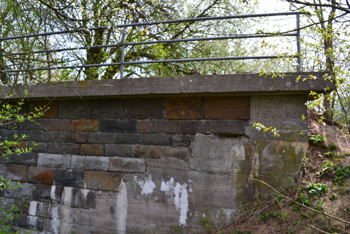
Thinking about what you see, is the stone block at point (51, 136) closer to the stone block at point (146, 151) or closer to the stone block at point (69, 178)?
the stone block at point (69, 178)

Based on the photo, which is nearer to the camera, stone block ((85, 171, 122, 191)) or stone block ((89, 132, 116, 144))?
stone block ((85, 171, 122, 191))

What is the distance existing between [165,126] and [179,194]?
914 millimetres

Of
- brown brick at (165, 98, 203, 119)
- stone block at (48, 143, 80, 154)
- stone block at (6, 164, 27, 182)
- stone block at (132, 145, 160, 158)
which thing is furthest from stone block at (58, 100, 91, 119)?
brown brick at (165, 98, 203, 119)

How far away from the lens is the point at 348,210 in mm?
2893

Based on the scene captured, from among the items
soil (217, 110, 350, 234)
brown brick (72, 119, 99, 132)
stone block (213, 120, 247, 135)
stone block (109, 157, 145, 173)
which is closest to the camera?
soil (217, 110, 350, 234)

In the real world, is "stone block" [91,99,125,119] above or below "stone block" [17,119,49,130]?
above

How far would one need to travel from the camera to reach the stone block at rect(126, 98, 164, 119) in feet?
12.6

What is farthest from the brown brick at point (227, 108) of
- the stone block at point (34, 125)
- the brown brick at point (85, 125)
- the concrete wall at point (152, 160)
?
the stone block at point (34, 125)

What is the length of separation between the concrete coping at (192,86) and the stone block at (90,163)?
2.99 ft

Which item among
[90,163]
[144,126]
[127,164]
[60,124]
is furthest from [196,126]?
[60,124]

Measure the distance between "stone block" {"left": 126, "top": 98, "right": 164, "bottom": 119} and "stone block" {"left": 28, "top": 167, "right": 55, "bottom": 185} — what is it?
1586mm

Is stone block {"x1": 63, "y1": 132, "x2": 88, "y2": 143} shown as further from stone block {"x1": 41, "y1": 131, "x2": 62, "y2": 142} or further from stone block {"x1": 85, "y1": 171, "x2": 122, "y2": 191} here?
stone block {"x1": 85, "y1": 171, "x2": 122, "y2": 191}

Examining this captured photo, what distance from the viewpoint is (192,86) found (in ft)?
11.4

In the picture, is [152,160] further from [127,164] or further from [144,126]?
[144,126]
